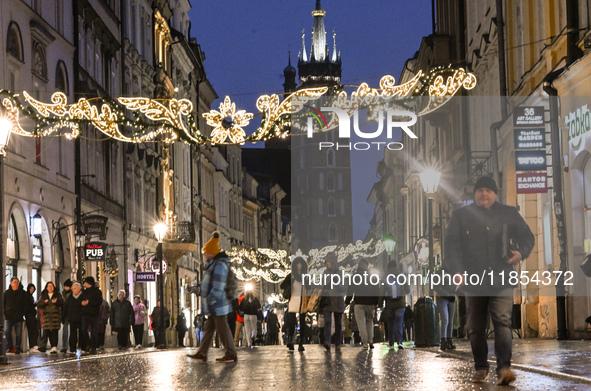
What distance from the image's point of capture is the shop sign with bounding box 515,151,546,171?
28.2 m

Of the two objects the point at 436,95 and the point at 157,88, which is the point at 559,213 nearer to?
the point at 436,95

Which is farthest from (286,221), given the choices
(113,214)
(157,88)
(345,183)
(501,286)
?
(501,286)

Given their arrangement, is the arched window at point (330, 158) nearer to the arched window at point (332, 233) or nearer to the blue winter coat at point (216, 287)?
the arched window at point (332, 233)

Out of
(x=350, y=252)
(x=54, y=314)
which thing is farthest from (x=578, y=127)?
(x=350, y=252)

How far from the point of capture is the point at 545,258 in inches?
1230

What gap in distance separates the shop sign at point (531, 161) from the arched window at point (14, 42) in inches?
487

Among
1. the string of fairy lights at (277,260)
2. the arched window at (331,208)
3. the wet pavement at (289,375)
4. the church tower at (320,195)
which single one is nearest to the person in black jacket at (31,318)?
the wet pavement at (289,375)

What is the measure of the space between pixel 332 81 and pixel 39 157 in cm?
14898

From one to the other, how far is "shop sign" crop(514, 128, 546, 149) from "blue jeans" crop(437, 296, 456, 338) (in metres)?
7.63

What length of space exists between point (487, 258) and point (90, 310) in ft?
50.0

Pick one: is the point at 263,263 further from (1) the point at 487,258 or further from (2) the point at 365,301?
(1) the point at 487,258

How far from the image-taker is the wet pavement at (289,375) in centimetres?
1180

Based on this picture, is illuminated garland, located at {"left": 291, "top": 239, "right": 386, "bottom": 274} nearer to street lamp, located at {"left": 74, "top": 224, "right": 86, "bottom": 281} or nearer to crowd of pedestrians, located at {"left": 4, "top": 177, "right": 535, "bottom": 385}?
street lamp, located at {"left": 74, "top": 224, "right": 86, "bottom": 281}

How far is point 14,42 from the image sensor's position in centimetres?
2944
